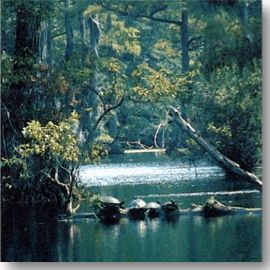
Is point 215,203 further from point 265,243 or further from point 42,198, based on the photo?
point 42,198

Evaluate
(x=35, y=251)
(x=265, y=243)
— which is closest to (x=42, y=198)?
(x=35, y=251)

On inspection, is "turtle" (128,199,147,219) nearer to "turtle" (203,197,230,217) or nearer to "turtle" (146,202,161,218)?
"turtle" (146,202,161,218)

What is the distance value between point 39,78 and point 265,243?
1.81m

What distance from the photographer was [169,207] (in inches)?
222

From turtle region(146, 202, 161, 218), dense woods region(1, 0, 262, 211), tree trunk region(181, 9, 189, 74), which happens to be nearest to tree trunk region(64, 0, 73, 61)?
dense woods region(1, 0, 262, 211)

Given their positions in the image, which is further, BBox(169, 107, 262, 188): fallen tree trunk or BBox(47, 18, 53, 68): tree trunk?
BBox(47, 18, 53, 68): tree trunk

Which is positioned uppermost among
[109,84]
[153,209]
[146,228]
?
[109,84]

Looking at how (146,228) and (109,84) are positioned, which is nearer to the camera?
(146,228)

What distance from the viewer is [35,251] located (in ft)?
18.6

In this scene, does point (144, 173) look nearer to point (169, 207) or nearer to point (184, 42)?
point (169, 207)

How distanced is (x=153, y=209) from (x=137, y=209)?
0.10 meters

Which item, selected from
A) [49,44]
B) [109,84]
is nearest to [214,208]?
[109,84]

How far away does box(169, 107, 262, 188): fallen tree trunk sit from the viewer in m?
5.61

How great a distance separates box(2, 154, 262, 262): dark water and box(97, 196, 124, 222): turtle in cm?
4
